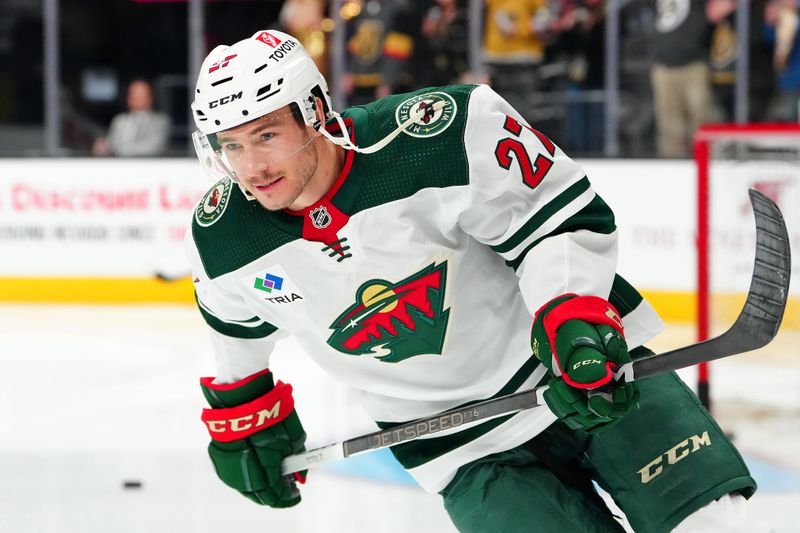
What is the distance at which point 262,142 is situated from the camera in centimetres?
174

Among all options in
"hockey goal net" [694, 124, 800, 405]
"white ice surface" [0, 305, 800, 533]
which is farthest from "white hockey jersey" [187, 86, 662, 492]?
"hockey goal net" [694, 124, 800, 405]

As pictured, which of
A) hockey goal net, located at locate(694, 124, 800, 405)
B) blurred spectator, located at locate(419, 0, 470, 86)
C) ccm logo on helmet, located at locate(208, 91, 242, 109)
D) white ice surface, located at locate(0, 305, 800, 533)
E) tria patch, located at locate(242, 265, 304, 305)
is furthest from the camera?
blurred spectator, located at locate(419, 0, 470, 86)

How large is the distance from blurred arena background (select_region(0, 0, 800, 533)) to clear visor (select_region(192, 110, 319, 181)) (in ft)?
5.00

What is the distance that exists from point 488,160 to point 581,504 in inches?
20.6

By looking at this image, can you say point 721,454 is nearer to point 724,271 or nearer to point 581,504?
point 581,504

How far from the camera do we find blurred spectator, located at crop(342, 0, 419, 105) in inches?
246

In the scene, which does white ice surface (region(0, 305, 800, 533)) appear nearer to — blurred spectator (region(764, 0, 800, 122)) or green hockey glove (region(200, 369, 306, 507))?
green hockey glove (region(200, 369, 306, 507))

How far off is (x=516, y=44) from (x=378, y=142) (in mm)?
4504

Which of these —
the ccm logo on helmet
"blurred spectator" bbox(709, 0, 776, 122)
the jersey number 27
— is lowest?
"blurred spectator" bbox(709, 0, 776, 122)

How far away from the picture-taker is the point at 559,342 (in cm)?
161

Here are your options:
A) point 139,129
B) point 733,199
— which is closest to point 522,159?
point 733,199

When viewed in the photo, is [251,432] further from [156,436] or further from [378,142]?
[156,436]

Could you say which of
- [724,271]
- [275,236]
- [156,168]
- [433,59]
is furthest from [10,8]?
[275,236]

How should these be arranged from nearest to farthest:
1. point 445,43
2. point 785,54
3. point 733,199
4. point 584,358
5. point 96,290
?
point 584,358, point 733,199, point 785,54, point 96,290, point 445,43
